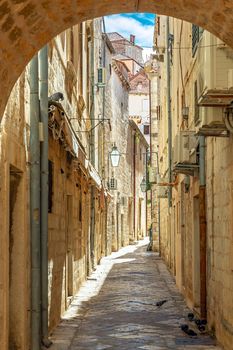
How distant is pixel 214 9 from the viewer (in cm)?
552

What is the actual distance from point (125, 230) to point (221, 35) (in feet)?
112

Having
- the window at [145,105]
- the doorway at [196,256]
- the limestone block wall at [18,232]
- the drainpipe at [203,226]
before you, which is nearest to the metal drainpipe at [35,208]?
the limestone block wall at [18,232]

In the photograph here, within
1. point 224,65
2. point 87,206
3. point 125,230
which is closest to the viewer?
point 224,65

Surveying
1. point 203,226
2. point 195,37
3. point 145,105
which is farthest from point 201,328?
point 145,105

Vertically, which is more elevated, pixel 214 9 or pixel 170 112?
pixel 170 112

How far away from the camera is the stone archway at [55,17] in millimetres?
5012

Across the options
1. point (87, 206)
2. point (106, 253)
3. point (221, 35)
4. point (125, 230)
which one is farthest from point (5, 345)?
point (125, 230)

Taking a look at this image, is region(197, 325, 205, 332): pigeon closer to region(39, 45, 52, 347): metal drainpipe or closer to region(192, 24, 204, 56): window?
region(39, 45, 52, 347): metal drainpipe

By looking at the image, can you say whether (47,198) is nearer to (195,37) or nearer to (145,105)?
(195,37)

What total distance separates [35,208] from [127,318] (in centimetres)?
382

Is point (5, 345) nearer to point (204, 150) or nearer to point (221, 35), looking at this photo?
point (221, 35)

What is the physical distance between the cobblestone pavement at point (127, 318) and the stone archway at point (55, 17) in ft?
13.9

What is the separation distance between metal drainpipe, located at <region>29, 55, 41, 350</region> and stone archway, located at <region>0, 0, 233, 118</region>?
6.44 ft

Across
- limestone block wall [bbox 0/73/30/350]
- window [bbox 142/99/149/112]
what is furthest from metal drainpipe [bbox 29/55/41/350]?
window [bbox 142/99/149/112]
